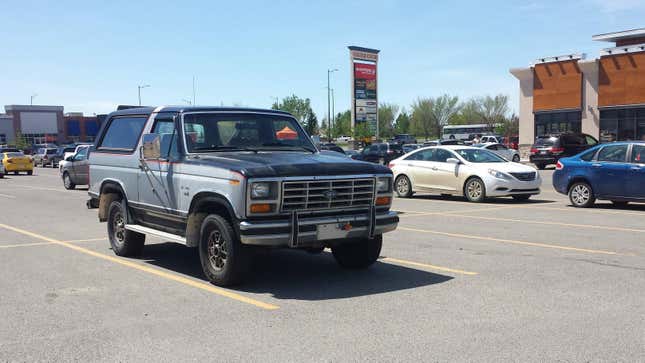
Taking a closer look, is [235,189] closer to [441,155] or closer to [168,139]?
[168,139]

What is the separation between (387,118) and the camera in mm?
132250

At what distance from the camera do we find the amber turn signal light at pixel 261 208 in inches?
258

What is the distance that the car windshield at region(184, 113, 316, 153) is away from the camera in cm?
782

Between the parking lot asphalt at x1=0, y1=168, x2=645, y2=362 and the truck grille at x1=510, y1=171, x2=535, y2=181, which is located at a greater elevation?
the truck grille at x1=510, y1=171, x2=535, y2=181

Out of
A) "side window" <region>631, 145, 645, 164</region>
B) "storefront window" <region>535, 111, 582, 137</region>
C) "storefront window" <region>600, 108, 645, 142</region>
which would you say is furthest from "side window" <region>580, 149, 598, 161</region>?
"storefront window" <region>535, 111, 582, 137</region>

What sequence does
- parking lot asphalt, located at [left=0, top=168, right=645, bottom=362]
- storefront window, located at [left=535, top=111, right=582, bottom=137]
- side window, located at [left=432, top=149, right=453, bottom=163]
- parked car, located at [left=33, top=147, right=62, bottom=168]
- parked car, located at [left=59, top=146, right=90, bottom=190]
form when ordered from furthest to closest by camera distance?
parked car, located at [left=33, top=147, right=62, bottom=168]
storefront window, located at [left=535, top=111, right=582, bottom=137]
parked car, located at [left=59, top=146, right=90, bottom=190]
side window, located at [left=432, top=149, right=453, bottom=163]
parking lot asphalt, located at [left=0, top=168, right=645, bottom=362]

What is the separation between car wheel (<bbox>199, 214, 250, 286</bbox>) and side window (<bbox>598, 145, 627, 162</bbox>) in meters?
10.6

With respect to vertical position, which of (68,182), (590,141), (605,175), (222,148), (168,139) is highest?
(168,139)

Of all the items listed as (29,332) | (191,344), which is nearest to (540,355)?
(191,344)

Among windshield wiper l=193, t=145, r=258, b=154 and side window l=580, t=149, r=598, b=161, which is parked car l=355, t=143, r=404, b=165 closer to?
side window l=580, t=149, r=598, b=161

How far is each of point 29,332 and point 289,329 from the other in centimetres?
218

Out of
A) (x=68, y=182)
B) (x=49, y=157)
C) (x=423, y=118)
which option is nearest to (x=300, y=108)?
(x=423, y=118)

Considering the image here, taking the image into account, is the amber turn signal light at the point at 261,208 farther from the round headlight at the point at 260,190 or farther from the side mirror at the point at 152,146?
the side mirror at the point at 152,146

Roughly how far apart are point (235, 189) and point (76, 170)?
19.4m
